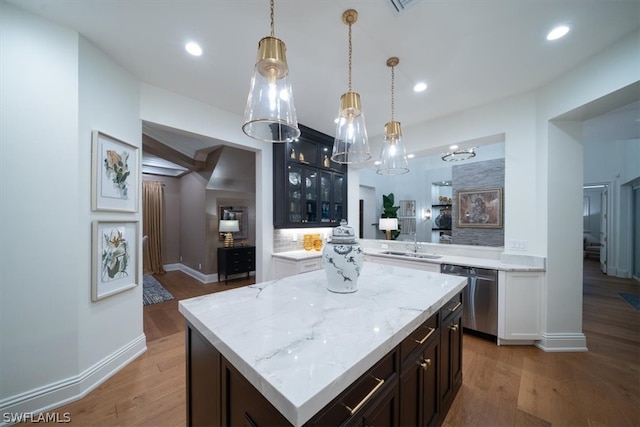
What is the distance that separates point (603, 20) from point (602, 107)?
861 mm

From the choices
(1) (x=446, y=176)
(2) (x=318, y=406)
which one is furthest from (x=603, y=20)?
(1) (x=446, y=176)

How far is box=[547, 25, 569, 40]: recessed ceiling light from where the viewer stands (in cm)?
179

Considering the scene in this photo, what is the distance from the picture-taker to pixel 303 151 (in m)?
3.80

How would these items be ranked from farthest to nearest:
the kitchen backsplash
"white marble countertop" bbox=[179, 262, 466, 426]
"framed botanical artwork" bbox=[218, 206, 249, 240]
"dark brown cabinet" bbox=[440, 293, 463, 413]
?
"framed botanical artwork" bbox=[218, 206, 249, 240] → the kitchen backsplash → "dark brown cabinet" bbox=[440, 293, 463, 413] → "white marble countertop" bbox=[179, 262, 466, 426]

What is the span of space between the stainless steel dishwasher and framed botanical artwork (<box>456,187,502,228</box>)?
3.35 m

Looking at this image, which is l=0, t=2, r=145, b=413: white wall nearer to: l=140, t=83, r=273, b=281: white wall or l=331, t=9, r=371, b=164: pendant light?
l=140, t=83, r=273, b=281: white wall

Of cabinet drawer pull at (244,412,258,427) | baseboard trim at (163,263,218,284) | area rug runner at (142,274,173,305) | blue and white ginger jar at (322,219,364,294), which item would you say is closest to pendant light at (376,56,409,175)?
blue and white ginger jar at (322,219,364,294)

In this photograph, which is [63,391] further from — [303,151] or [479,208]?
[479,208]

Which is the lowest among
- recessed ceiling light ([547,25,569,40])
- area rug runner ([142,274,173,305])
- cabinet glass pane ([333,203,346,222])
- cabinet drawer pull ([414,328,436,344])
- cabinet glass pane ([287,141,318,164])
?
area rug runner ([142,274,173,305])

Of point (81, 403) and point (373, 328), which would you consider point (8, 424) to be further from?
point (373, 328)

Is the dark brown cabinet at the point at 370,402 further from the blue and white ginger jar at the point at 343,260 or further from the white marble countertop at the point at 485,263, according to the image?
the white marble countertop at the point at 485,263

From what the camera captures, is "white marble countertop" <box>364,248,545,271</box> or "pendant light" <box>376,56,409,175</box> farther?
"white marble countertop" <box>364,248,545,271</box>

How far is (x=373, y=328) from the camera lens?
100cm

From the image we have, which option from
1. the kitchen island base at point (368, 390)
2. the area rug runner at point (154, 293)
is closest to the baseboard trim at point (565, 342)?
the kitchen island base at point (368, 390)
